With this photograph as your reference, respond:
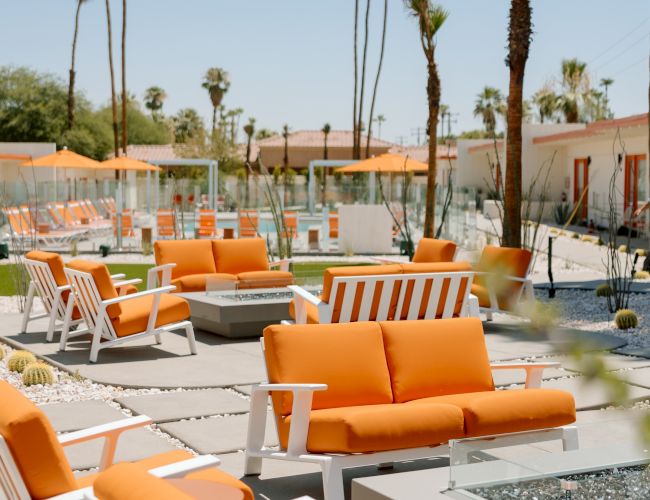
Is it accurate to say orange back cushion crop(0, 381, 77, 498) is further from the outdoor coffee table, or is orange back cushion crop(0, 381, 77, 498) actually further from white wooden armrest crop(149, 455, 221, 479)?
the outdoor coffee table

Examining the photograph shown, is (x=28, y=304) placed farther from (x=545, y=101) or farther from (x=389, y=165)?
(x=545, y=101)

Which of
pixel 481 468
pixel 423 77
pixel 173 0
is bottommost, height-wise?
pixel 481 468

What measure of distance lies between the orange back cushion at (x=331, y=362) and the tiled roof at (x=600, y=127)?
1842 centimetres

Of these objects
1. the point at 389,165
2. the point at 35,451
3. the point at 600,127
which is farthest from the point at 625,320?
the point at 600,127

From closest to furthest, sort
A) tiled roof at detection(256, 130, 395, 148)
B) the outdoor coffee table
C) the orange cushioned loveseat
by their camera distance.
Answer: the orange cushioned loveseat → the outdoor coffee table → tiled roof at detection(256, 130, 395, 148)

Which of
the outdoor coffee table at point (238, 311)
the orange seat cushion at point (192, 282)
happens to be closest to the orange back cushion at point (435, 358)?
the outdoor coffee table at point (238, 311)

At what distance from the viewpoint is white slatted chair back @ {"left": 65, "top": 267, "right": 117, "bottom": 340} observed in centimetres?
888

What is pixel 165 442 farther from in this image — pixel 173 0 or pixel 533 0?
pixel 173 0

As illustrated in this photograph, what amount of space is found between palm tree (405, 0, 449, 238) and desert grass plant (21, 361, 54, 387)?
1315 cm

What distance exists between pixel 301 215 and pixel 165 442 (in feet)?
77.9

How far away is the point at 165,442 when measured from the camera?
6.14 m

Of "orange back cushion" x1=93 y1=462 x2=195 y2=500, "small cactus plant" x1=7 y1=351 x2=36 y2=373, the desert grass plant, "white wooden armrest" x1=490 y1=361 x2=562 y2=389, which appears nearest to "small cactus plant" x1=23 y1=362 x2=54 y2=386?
the desert grass plant

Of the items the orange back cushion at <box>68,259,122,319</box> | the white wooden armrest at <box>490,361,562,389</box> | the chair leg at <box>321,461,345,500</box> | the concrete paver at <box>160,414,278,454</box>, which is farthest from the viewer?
the orange back cushion at <box>68,259,122,319</box>

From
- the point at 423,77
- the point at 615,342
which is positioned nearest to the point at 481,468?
the point at 615,342
